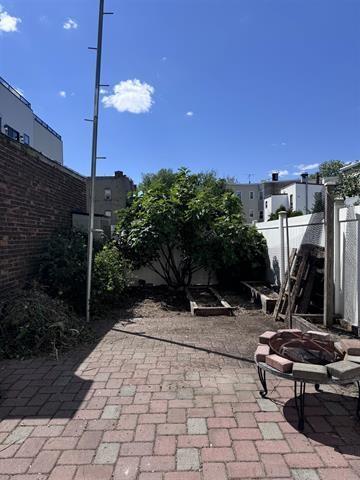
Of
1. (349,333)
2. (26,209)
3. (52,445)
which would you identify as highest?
(26,209)

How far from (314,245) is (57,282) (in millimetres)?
4458

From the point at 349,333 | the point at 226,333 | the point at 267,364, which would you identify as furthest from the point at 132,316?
the point at 267,364

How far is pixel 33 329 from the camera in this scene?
4887 mm

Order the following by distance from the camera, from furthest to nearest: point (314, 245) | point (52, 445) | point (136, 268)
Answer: point (136, 268), point (314, 245), point (52, 445)

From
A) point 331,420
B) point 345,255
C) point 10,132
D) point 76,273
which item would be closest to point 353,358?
point 331,420

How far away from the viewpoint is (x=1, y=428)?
2939 mm

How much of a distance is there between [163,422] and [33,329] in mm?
2592

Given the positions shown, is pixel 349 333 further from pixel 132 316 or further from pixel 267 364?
pixel 132 316

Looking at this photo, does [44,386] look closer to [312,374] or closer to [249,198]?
[312,374]

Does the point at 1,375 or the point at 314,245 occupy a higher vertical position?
the point at 314,245

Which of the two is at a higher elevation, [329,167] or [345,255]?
[329,167]

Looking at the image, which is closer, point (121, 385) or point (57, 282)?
point (121, 385)

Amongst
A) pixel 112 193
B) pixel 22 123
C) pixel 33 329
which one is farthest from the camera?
pixel 112 193

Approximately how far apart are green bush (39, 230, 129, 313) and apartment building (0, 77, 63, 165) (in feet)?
30.7
